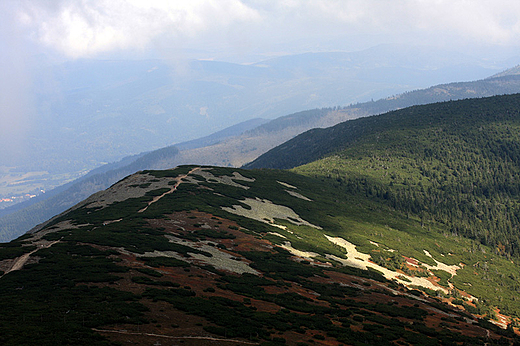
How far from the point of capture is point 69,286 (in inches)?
1578

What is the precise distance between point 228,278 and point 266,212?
181ft

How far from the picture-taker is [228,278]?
51.7 m

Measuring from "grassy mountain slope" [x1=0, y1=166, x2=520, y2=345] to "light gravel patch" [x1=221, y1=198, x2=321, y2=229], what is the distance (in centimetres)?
68

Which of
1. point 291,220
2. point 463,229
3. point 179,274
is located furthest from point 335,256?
point 463,229

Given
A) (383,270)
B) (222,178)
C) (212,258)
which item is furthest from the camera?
(222,178)

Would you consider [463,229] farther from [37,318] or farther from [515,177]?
[37,318]

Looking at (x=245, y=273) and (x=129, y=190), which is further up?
(x=129, y=190)

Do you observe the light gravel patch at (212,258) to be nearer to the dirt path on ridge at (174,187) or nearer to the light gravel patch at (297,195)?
the dirt path on ridge at (174,187)

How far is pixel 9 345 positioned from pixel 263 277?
3627 centimetres

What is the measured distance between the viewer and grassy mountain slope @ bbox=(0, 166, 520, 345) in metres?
33.7

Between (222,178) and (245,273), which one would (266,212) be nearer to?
(222,178)

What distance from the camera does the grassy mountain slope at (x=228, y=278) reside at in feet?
110

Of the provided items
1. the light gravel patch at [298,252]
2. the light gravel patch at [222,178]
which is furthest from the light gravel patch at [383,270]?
the light gravel patch at [222,178]

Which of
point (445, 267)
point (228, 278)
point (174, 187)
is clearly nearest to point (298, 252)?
point (228, 278)
